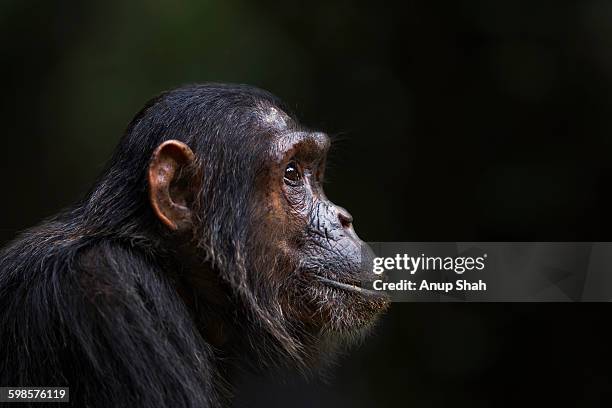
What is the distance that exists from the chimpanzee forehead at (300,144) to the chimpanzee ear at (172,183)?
1.20ft

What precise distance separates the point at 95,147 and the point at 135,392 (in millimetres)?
3869

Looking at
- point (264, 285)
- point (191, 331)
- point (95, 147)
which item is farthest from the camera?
point (95, 147)

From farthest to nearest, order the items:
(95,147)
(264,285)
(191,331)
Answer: (95,147) < (264,285) < (191,331)

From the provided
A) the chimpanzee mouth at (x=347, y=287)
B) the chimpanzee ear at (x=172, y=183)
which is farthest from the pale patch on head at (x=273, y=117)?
the chimpanzee mouth at (x=347, y=287)

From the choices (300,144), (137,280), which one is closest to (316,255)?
(300,144)

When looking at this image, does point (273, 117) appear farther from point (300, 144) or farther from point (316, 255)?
point (316, 255)

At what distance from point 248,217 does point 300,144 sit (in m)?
0.41

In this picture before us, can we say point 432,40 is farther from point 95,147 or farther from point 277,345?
point 277,345

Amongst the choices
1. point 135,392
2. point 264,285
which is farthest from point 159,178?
point 135,392

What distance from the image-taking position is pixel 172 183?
3.46 meters

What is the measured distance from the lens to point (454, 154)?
6832 millimetres

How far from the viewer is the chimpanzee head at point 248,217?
135 inches

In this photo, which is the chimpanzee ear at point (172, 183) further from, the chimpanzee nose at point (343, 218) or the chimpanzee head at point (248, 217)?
the chimpanzee nose at point (343, 218)

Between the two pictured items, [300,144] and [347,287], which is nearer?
[347,287]
